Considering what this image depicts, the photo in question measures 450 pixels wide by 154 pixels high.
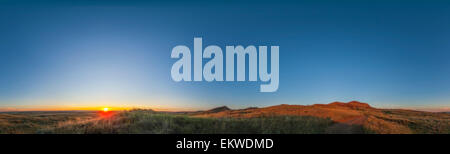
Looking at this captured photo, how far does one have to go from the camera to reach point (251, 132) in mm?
9711

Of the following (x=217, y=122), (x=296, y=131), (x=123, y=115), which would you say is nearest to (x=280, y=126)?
(x=296, y=131)

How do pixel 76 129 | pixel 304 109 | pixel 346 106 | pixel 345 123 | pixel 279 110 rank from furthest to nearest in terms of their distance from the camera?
1. pixel 346 106
2. pixel 304 109
3. pixel 279 110
4. pixel 345 123
5. pixel 76 129

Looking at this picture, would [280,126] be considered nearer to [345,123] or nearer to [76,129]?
[345,123]

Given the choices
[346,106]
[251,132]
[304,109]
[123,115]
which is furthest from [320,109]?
[123,115]

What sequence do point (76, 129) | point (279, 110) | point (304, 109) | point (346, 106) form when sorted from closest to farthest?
point (76, 129)
point (279, 110)
point (304, 109)
point (346, 106)

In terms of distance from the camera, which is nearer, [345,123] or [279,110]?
[345,123]

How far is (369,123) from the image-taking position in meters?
10.5

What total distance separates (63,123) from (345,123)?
11.7m

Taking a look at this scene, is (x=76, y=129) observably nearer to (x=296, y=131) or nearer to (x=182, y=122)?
(x=182, y=122)

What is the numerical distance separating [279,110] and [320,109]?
2.43 meters

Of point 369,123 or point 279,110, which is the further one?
point 279,110
